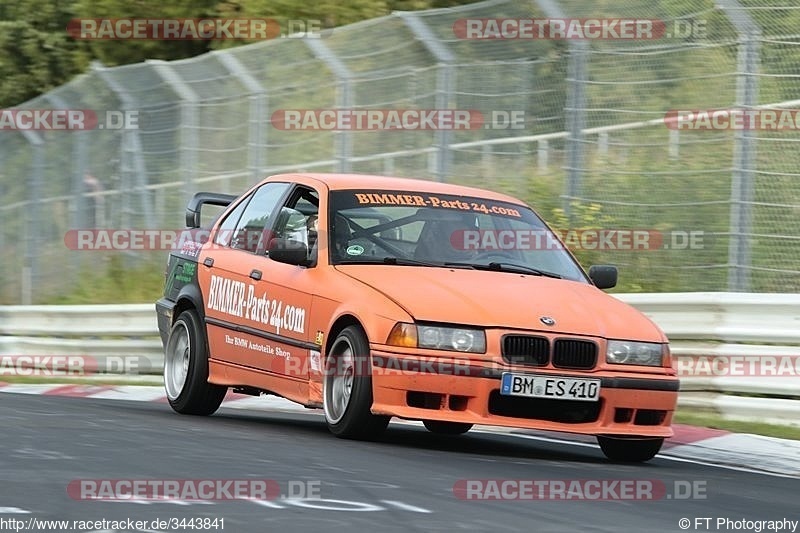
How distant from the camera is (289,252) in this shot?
966 cm

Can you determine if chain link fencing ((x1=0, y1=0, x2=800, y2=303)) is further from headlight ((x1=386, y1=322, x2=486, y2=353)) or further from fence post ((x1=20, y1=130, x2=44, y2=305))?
headlight ((x1=386, y1=322, x2=486, y2=353))

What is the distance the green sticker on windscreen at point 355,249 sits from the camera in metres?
9.74

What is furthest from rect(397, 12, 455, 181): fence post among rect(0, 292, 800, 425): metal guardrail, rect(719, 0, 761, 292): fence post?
rect(719, 0, 761, 292): fence post

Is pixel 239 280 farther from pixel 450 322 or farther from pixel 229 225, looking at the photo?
pixel 450 322

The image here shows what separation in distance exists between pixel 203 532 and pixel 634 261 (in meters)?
8.17

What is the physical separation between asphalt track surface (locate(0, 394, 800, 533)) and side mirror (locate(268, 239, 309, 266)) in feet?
3.25

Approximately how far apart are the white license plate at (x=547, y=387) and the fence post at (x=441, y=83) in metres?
6.17

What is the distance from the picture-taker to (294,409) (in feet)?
42.5

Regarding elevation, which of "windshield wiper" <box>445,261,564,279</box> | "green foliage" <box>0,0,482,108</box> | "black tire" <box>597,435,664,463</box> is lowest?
"black tire" <box>597,435,664,463</box>

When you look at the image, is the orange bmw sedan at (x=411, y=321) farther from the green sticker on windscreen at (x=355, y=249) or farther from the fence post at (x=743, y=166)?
the fence post at (x=743, y=166)

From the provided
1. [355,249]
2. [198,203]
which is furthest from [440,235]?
[198,203]

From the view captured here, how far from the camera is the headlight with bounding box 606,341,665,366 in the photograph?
353 inches

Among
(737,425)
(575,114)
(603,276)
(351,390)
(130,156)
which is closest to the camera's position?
(351,390)

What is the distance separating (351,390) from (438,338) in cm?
57
